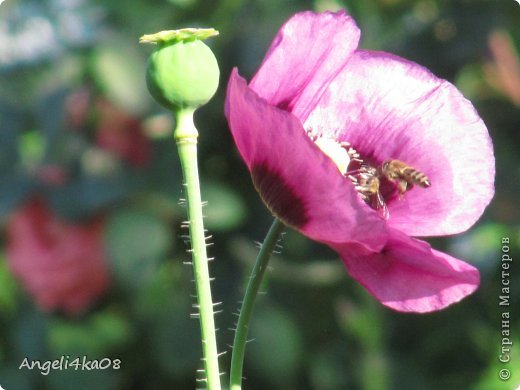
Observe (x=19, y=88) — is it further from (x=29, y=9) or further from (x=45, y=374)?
(x=45, y=374)

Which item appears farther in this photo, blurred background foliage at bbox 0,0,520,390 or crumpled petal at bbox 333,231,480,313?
blurred background foliage at bbox 0,0,520,390

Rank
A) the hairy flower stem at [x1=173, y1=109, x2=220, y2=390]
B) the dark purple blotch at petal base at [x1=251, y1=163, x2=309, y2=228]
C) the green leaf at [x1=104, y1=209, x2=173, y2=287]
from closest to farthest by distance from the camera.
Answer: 1. the hairy flower stem at [x1=173, y1=109, x2=220, y2=390]
2. the dark purple blotch at petal base at [x1=251, y1=163, x2=309, y2=228]
3. the green leaf at [x1=104, y1=209, x2=173, y2=287]

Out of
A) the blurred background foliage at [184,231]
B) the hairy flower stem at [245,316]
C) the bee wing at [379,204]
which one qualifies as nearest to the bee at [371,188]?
the bee wing at [379,204]

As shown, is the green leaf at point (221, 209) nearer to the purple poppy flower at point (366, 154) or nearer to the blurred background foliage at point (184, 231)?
the blurred background foliage at point (184, 231)

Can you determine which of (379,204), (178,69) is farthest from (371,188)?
(178,69)

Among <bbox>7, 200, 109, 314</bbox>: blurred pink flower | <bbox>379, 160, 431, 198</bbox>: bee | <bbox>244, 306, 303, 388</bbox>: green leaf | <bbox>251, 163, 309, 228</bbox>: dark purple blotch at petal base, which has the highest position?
<bbox>251, 163, 309, 228</bbox>: dark purple blotch at petal base

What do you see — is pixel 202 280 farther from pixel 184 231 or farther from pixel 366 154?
pixel 184 231

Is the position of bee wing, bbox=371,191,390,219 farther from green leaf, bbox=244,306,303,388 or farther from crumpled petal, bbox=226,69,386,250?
green leaf, bbox=244,306,303,388

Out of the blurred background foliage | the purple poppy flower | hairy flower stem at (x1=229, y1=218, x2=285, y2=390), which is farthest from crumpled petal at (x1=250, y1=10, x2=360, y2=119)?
the blurred background foliage
